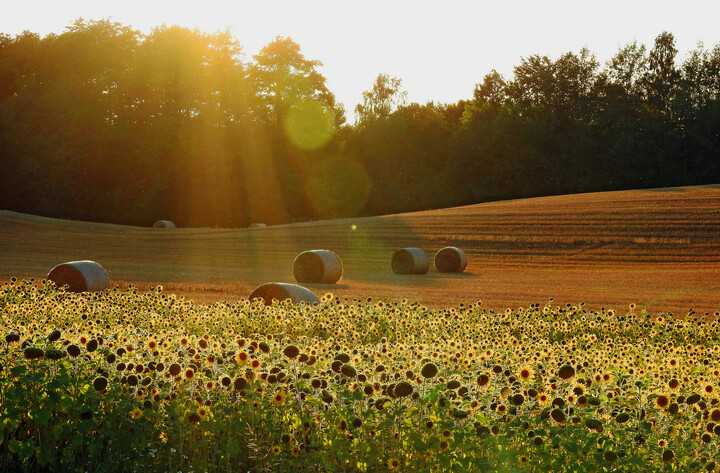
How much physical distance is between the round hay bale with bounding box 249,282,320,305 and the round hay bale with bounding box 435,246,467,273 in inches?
611

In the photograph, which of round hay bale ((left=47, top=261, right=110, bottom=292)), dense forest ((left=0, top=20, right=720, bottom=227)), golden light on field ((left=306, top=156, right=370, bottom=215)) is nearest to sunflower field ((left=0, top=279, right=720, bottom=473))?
round hay bale ((left=47, top=261, right=110, bottom=292))

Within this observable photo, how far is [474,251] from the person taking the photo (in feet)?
113

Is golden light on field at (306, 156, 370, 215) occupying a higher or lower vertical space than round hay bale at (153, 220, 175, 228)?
higher

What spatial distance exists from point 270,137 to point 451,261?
2980 cm

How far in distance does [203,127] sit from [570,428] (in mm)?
50970

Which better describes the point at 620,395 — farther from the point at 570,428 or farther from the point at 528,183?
the point at 528,183

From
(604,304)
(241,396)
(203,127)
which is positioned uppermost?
(203,127)

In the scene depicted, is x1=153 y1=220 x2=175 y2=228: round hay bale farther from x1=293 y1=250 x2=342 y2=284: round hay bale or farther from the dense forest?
x1=293 y1=250 x2=342 y2=284: round hay bale

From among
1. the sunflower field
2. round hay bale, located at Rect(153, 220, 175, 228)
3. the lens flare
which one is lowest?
the sunflower field

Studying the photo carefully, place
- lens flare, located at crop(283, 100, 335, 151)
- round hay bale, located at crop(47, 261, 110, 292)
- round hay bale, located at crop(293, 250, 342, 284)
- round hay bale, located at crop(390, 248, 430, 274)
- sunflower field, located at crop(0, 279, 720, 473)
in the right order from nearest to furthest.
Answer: sunflower field, located at crop(0, 279, 720, 473)
round hay bale, located at crop(47, 261, 110, 292)
round hay bale, located at crop(293, 250, 342, 284)
round hay bale, located at crop(390, 248, 430, 274)
lens flare, located at crop(283, 100, 335, 151)

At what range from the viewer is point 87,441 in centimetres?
552

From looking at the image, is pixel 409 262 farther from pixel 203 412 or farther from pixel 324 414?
pixel 203 412

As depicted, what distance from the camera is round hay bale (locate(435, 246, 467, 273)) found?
29188mm

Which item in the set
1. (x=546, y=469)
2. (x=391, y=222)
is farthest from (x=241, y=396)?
(x=391, y=222)
